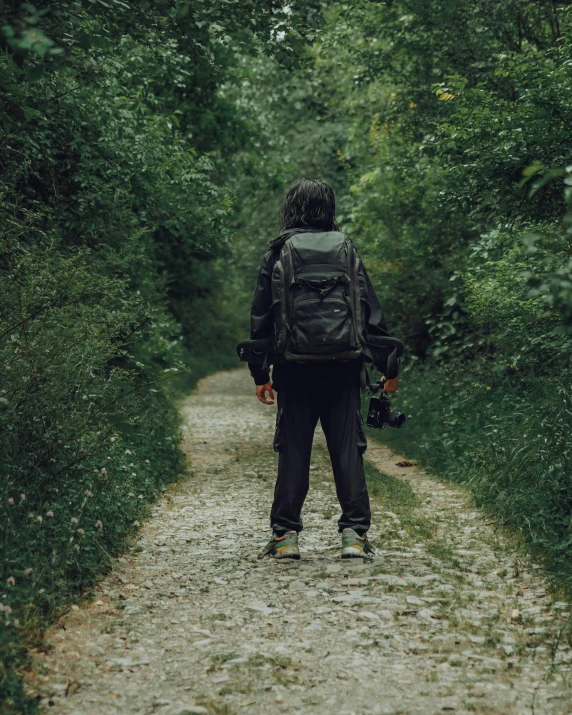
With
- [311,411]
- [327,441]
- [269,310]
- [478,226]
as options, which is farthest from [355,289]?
[478,226]

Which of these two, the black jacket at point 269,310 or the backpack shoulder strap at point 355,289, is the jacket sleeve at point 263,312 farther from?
the backpack shoulder strap at point 355,289

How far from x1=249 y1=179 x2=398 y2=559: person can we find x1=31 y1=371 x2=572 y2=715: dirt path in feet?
1.02

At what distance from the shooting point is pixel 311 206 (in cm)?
559

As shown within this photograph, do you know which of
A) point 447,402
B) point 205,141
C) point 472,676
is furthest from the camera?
point 205,141

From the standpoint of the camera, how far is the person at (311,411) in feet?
17.8

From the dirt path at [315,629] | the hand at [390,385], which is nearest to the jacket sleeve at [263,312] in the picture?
the hand at [390,385]

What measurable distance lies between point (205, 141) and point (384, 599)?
13.0 m

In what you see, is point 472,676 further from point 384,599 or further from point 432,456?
point 432,456

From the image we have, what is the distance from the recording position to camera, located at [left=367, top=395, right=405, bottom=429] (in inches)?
220

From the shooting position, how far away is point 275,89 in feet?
78.9

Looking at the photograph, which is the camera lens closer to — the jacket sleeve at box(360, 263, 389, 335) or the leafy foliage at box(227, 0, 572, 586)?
the jacket sleeve at box(360, 263, 389, 335)

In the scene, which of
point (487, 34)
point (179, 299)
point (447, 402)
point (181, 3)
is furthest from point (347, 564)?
point (179, 299)

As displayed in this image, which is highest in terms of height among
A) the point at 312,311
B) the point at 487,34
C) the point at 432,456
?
the point at 487,34

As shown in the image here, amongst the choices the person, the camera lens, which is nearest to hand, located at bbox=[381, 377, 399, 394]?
the person
